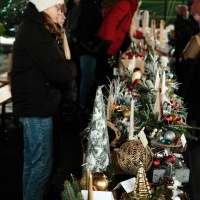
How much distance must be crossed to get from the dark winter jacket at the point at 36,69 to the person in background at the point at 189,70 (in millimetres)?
→ 2363

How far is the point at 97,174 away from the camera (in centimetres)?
236

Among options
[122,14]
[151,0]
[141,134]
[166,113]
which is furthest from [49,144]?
[151,0]

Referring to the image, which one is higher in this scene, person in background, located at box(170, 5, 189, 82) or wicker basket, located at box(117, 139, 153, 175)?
person in background, located at box(170, 5, 189, 82)

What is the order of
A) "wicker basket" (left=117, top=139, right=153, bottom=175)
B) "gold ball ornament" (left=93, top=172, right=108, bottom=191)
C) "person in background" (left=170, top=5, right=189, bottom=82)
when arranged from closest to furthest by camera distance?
"gold ball ornament" (left=93, top=172, right=108, bottom=191) → "wicker basket" (left=117, top=139, right=153, bottom=175) → "person in background" (left=170, top=5, right=189, bottom=82)

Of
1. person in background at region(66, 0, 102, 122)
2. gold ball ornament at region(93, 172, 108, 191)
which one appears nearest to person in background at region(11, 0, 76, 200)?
gold ball ornament at region(93, 172, 108, 191)

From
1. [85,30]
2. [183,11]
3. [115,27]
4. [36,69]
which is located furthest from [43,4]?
[183,11]

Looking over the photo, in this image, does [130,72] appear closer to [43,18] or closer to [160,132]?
[160,132]

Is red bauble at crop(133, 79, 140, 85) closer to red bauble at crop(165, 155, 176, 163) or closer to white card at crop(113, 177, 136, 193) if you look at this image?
red bauble at crop(165, 155, 176, 163)

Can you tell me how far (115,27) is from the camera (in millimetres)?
5000

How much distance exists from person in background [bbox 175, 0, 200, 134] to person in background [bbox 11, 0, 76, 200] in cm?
232

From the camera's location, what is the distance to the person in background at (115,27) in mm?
4965

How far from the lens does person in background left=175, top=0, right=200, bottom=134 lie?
5191 mm

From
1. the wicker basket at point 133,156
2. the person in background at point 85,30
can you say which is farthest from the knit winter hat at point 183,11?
the wicker basket at point 133,156

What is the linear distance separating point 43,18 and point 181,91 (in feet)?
11.0
